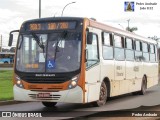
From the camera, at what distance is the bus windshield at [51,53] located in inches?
578

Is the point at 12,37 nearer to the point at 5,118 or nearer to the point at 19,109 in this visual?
the point at 19,109

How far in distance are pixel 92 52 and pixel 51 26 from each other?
1604 millimetres

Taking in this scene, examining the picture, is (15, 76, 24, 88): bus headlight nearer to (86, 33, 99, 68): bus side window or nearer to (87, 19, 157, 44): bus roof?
(86, 33, 99, 68): bus side window

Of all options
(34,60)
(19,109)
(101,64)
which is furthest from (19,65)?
(101,64)

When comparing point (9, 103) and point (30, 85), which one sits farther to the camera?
point (9, 103)

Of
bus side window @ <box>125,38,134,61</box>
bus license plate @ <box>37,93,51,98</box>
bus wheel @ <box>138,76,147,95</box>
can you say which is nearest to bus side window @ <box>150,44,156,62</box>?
bus wheel @ <box>138,76,147,95</box>

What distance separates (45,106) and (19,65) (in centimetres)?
226

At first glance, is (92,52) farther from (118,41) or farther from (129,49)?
(129,49)

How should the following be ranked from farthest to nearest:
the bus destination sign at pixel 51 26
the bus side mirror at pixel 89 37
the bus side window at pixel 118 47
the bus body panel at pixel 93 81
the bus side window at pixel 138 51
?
the bus side window at pixel 138 51 < the bus side window at pixel 118 47 < the bus destination sign at pixel 51 26 < the bus side mirror at pixel 89 37 < the bus body panel at pixel 93 81

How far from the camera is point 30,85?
14.8 metres

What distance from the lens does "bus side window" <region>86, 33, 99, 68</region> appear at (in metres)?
15.2

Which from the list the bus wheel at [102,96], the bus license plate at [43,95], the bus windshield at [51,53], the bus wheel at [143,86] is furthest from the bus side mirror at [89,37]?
the bus wheel at [143,86]

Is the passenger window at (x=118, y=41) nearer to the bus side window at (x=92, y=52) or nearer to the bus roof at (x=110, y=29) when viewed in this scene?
the bus roof at (x=110, y=29)

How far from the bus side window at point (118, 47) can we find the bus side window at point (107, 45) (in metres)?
0.60
